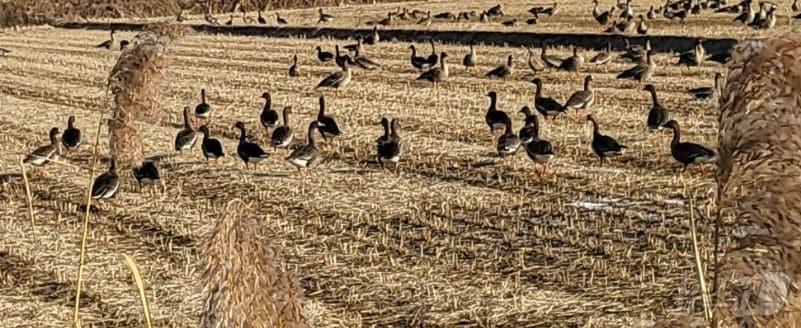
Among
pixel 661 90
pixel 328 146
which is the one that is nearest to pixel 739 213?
pixel 328 146

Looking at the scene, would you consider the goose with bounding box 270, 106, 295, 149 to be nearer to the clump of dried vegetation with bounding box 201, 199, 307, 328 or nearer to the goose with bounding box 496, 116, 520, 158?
the goose with bounding box 496, 116, 520, 158

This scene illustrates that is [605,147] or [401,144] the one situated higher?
[605,147]

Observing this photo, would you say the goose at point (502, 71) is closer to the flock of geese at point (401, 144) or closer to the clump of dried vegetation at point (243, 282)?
the flock of geese at point (401, 144)

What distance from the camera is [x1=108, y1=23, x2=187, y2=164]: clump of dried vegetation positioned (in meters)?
4.69

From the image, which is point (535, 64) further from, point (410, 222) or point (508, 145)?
point (410, 222)

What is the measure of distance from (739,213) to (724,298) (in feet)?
0.60

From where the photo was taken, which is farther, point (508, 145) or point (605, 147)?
point (508, 145)

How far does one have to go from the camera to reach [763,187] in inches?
92.5

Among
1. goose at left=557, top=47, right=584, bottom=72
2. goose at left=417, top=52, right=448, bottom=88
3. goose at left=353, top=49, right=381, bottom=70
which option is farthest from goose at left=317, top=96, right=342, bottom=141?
goose at left=353, top=49, right=381, bottom=70

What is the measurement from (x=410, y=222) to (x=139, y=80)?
953 cm

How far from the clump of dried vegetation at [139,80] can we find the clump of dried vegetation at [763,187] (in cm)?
272

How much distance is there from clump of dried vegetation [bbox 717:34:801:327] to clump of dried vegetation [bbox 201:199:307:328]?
1046mm

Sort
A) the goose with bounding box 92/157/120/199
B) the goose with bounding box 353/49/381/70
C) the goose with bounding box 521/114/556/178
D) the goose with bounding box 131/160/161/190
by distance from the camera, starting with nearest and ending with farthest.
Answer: the goose with bounding box 92/157/120/199 < the goose with bounding box 521/114/556/178 < the goose with bounding box 131/160/161/190 < the goose with bounding box 353/49/381/70

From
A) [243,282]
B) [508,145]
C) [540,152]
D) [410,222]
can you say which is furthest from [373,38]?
[243,282]
